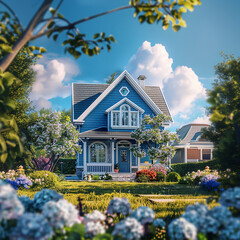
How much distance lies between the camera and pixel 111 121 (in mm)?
22266

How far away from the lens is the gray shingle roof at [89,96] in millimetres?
23234

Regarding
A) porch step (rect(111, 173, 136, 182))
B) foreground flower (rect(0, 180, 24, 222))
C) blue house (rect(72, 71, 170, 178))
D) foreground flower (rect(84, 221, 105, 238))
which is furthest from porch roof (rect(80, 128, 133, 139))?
foreground flower (rect(0, 180, 24, 222))

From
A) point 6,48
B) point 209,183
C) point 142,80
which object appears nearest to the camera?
point 6,48

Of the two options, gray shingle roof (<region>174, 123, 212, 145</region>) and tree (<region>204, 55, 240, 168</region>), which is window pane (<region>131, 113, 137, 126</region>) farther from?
tree (<region>204, 55, 240, 168</region>)

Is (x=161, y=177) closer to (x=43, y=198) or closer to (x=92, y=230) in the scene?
(x=43, y=198)

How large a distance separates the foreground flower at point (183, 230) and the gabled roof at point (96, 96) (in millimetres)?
19441

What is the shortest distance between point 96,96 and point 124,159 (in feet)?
19.7

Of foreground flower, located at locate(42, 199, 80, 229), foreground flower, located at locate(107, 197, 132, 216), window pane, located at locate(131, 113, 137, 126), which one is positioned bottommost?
foreground flower, located at locate(107, 197, 132, 216)

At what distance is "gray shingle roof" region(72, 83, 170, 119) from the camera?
2323 cm

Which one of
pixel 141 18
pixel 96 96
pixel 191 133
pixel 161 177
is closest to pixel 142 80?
pixel 96 96

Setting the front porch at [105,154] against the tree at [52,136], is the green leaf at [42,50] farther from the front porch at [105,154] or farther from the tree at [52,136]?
the front porch at [105,154]

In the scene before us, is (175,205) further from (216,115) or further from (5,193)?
(5,193)

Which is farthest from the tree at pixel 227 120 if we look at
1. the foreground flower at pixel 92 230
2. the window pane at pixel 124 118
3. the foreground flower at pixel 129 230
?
the window pane at pixel 124 118

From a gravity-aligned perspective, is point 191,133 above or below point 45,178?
above
